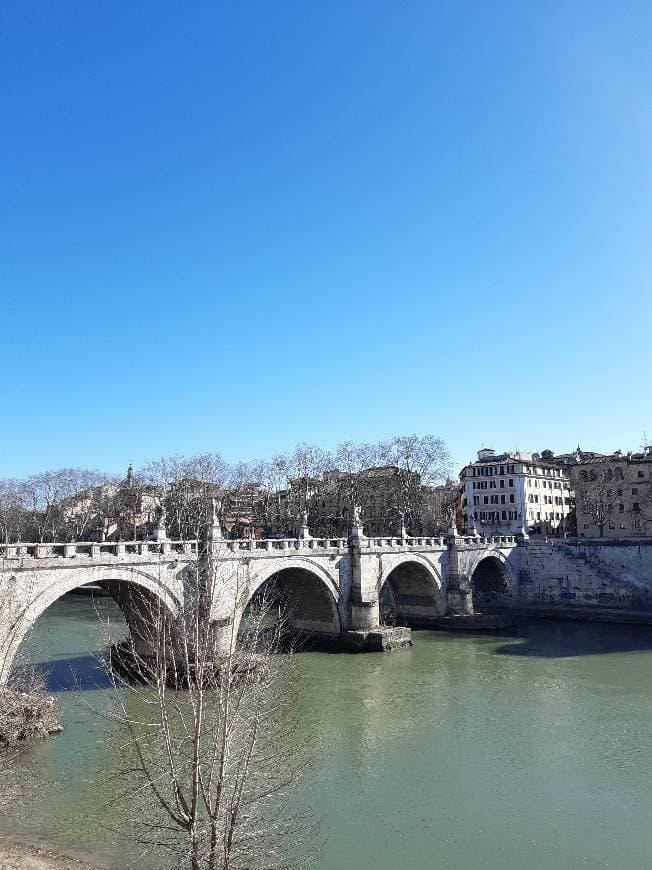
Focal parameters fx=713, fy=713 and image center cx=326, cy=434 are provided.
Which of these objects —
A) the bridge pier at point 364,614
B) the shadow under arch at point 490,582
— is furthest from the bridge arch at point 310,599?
the shadow under arch at point 490,582

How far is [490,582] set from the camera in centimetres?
4666

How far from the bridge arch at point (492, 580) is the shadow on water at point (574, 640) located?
5.58m

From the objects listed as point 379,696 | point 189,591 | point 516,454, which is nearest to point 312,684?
point 379,696

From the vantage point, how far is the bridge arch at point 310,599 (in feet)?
103

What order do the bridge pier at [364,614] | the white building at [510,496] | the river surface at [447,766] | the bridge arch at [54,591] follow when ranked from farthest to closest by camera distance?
the white building at [510,496]
the bridge pier at [364,614]
the bridge arch at [54,591]
the river surface at [447,766]

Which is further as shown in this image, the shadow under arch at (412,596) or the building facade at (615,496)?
the building facade at (615,496)

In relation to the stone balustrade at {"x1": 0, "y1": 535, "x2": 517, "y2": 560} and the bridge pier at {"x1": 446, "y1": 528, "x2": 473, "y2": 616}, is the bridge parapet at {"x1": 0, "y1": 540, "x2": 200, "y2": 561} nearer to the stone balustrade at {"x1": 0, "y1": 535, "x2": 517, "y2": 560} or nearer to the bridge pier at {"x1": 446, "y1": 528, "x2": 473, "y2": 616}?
the stone balustrade at {"x1": 0, "y1": 535, "x2": 517, "y2": 560}

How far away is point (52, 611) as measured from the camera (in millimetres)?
43125

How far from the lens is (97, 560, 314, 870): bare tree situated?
7.89m

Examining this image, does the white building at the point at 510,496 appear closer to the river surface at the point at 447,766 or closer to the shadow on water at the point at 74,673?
the river surface at the point at 447,766

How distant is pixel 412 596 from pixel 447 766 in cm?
2306

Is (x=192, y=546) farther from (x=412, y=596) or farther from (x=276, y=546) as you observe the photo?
(x=412, y=596)

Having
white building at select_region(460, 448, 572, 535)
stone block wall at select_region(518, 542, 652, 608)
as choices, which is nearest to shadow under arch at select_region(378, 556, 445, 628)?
stone block wall at select_region(518, 542, 652, 608)

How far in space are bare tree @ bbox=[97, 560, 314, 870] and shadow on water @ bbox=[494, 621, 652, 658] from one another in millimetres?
13648
